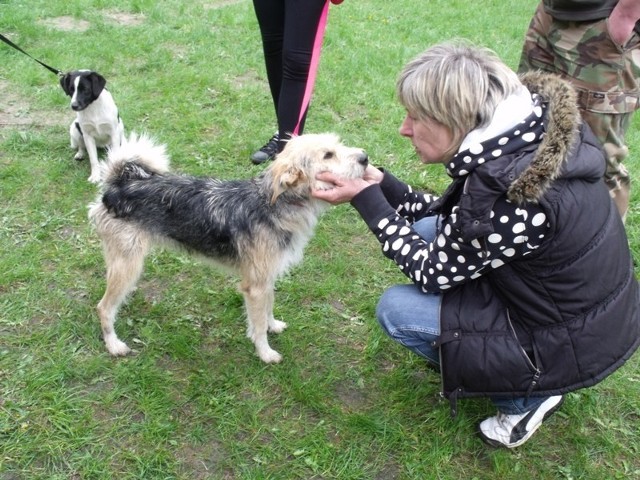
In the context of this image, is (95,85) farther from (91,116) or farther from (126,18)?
(126,18)

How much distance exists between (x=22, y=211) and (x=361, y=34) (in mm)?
5572

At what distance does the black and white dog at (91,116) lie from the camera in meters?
4.89

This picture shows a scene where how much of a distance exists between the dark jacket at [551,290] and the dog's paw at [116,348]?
1.93 meters

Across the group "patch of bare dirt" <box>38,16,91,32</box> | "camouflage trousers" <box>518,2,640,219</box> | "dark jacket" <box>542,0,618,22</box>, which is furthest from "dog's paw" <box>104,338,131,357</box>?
"patch of bare dirt" <box>38,16,91,32</box>

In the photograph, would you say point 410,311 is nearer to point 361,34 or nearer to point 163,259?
point 163,259

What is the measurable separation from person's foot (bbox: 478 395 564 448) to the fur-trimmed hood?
122 cm

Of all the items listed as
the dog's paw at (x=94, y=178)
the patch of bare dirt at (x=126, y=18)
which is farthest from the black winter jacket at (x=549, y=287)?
the patch of bare dirt at (x=126, y=18)

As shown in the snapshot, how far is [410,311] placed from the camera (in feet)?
8.66

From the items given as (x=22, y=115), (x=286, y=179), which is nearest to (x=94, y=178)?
(x=22, y=115)

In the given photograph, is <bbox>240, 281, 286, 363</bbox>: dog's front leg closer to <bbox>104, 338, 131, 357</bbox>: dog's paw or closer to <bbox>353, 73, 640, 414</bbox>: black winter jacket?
<bbox>104, 338, 131, 357</bbox>: dog's paw

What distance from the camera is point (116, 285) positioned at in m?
3.24

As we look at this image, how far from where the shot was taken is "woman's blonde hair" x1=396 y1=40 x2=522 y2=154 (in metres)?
2.14

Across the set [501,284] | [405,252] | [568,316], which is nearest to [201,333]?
[405,252]

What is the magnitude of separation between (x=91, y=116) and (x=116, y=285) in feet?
7.83
